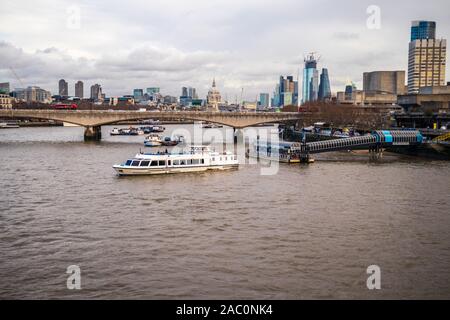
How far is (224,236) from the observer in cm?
1906

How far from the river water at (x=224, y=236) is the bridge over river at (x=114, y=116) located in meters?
36.0

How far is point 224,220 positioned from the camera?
21484mm

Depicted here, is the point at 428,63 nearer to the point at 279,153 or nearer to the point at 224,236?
the point at 279,153

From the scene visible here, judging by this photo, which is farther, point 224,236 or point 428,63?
point 428,63

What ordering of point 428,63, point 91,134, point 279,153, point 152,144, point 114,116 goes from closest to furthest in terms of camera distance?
point 279,153
point 152,144
point 114,116
point 91,134
point 428,63

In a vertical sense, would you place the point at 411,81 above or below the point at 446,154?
above

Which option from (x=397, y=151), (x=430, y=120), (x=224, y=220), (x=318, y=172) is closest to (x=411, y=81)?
(x=430, y=120)

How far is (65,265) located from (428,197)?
1842 centimetres

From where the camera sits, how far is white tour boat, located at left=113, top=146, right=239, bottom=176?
112ft

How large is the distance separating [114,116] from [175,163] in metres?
36.1

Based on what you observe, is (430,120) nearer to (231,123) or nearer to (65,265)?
(231,123)

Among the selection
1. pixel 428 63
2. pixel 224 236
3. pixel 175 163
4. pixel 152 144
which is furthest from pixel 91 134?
pixel 428 63

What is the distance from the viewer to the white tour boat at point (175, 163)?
112 ft
